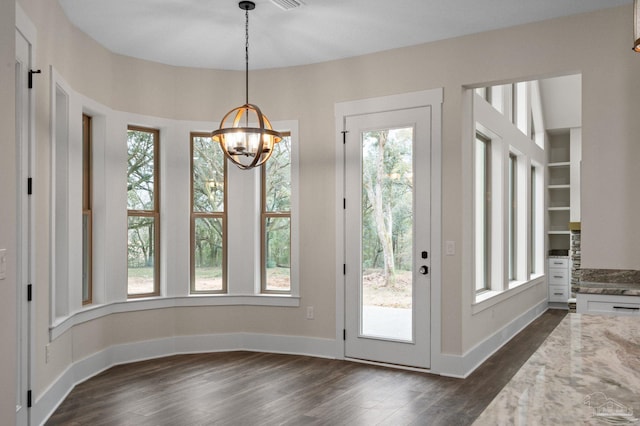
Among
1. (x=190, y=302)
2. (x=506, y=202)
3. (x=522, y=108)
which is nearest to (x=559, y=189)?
(x=522, y=108)

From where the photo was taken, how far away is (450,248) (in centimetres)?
450

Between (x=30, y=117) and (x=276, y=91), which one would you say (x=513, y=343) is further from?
(x=30, y=117)

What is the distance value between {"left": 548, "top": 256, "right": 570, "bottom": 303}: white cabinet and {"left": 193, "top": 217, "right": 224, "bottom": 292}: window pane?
534cm

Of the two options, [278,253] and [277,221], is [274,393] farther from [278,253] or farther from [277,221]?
[277,221]

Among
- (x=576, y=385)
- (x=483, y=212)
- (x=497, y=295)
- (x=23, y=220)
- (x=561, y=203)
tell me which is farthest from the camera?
(x=561, y=203)

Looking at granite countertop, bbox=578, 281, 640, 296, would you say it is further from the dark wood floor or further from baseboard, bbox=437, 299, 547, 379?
baseboard, bbox=437, 299, 547, 379

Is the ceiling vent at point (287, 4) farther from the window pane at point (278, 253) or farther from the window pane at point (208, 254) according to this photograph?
the window pane at point (208, 254)

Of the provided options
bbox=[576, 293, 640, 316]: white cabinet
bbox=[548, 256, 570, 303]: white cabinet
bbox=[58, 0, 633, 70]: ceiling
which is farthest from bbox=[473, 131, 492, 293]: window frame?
bbox=[548, 256, 570, 303]: white cabinet

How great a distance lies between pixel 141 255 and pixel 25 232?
196 centimetres

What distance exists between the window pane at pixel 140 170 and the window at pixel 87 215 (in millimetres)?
416

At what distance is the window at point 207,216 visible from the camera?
17.6 feet

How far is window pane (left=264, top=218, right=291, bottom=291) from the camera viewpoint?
17.7 ft

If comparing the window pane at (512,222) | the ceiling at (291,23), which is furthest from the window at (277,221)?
the window pane at (512,222)

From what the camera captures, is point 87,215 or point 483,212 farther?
point 483,212
